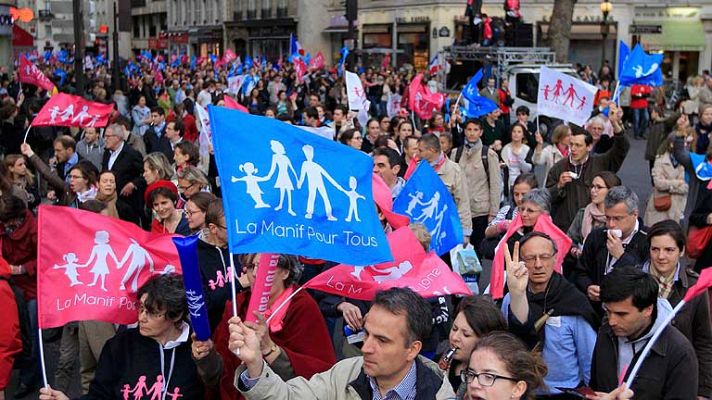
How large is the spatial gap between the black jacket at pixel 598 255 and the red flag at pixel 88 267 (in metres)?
2.64

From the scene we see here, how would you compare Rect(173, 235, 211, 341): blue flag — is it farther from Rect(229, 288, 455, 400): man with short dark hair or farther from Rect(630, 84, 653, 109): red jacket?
Rect(630, 84, 653, 109): red jacket

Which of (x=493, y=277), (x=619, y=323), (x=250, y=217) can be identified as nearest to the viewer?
(x=250, y=217)

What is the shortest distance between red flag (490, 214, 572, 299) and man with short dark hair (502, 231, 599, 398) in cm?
56

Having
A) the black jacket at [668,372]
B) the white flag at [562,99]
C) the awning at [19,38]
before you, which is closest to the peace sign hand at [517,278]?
the black jacket at [668,372]

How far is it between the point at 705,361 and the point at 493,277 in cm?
129

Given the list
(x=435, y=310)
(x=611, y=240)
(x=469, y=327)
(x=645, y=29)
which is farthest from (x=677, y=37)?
(x=469, y=327)

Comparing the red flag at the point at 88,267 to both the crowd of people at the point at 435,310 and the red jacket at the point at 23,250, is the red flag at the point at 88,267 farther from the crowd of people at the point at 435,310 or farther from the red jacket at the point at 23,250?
the red jacket at the point at 23,250

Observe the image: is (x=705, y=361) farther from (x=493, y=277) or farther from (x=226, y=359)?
(x=226, y=359)

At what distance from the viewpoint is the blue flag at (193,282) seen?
318 cm

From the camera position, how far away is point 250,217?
349 cm

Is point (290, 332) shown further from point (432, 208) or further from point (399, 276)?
point (432, 208)

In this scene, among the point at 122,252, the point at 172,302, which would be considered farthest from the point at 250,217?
the point at 122,252

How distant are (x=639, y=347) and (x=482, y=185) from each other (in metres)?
5.12

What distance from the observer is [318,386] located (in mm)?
3449
